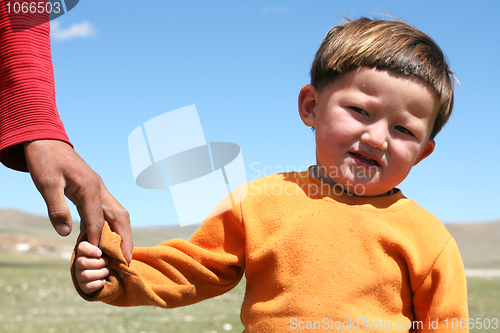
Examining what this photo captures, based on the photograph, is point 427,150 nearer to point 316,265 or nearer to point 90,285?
point 316,265

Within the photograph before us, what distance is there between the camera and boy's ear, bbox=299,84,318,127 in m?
1.97

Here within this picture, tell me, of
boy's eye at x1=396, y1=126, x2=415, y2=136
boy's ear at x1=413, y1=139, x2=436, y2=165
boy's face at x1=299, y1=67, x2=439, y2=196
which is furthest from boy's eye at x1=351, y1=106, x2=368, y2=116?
boy's ear at x1=413, y1=139, x2=436, y2=165

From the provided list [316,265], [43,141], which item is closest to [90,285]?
[43,141]

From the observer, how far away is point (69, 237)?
93.1ft

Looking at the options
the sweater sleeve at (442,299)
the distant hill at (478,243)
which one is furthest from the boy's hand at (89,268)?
the distant hill at (478,243)

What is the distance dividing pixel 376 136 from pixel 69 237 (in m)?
29.4

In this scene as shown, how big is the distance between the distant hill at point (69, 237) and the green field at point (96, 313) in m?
13.3

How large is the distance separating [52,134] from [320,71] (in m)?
1.10

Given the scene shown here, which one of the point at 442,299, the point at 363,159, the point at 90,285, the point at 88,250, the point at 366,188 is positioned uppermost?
the point at 363,159

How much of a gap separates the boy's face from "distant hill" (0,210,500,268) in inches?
803

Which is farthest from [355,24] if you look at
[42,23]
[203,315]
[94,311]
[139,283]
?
[94,311]

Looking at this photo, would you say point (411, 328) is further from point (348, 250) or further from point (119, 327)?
point (119, 327)

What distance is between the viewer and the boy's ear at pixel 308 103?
6.45 feet

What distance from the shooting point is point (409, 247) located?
1.76 metres
